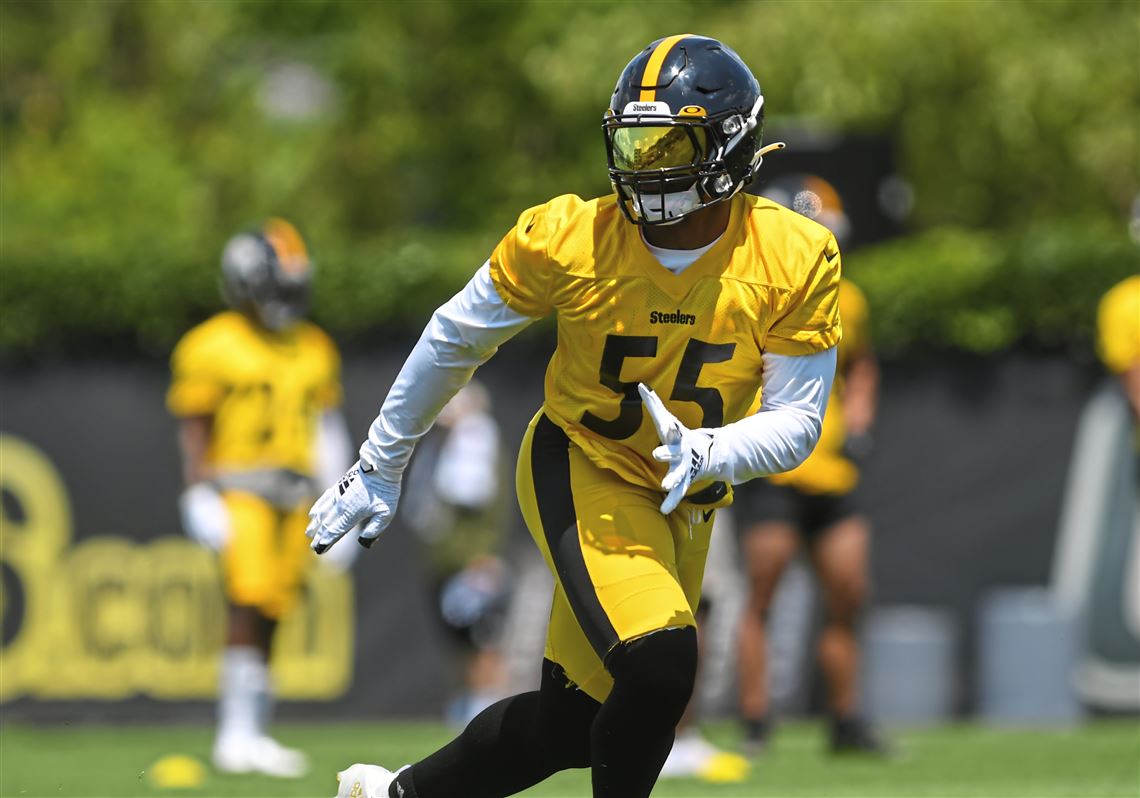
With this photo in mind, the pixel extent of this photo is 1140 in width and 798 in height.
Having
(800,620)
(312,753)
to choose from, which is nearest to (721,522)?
(800,620)

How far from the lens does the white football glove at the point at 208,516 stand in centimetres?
789

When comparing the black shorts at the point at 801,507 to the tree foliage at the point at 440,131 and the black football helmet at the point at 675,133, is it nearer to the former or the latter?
the tree foliage at the point at 440,131

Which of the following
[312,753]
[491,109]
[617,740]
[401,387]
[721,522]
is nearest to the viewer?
[617,740]

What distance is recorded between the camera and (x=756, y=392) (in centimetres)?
461

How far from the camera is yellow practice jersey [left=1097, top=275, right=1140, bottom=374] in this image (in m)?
7.68

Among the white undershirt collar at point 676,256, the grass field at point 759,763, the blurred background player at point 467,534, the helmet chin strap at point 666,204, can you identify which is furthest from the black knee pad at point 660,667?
the blurred background player at point 467,534

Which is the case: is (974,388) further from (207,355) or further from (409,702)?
(207,355)

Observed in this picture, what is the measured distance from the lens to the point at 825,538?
26.5 ft

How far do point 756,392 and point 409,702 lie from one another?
241 inches

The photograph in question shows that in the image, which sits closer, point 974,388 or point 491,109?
point 974,388

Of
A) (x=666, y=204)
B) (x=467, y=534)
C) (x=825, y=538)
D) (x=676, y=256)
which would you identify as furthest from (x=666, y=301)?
(x=467, y=534)

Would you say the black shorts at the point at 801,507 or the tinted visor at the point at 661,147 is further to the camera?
Answer: the black shorts at the point at 801,507

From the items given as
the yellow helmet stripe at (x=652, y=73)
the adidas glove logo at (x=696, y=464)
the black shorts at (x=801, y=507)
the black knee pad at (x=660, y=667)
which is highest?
the yellow helmet stripe at (x=652, y=73)

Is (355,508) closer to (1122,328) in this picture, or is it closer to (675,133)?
(675,133)
